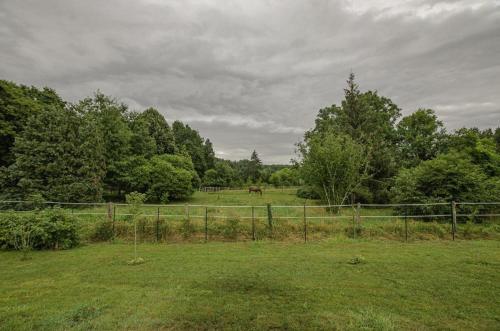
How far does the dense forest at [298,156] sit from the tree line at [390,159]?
71mm

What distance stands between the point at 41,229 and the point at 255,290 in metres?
8.86

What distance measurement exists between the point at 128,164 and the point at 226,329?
2594cm

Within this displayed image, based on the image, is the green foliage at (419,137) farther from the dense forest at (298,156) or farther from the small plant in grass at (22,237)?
the small plant in grass at (22,237)

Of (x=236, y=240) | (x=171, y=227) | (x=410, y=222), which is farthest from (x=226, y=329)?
(x=410, y=222)

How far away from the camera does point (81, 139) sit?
Answer: 21.4m

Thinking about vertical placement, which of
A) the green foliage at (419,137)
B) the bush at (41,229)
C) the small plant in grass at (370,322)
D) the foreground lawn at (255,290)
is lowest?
the foreground lawn at (255,290)

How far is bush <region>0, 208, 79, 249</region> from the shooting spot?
30.6 ft

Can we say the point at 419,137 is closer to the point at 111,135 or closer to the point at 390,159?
the point at 390,159

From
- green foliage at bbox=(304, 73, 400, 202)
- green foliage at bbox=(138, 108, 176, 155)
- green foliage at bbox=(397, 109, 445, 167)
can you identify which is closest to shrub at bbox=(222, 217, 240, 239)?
green foliage at bbox=(304, 73, 400, 202)

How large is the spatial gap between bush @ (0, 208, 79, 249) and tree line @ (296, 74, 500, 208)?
579 inches

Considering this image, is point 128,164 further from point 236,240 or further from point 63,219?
point 236,240

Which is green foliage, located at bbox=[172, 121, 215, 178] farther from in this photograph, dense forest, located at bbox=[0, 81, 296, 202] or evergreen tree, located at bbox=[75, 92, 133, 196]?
evergreen tree, located at bbox=[75, 92, 133, 196]

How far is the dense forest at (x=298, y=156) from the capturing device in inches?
632

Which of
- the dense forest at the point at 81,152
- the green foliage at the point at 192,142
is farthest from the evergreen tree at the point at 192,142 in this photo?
the dense forest at the point at 81,152
